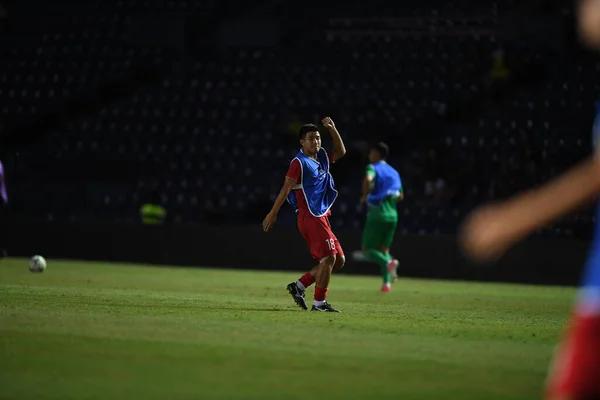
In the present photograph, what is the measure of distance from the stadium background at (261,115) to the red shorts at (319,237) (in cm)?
1162

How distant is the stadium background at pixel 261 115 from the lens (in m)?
27.7

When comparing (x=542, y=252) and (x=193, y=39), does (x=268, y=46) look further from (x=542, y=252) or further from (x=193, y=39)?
(x=542, y=252)

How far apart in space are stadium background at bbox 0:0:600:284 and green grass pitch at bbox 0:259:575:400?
990 centimetres

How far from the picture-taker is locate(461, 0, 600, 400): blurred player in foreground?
427cm

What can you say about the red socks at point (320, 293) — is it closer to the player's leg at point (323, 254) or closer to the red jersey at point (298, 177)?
the player's leg at point (323, 254)

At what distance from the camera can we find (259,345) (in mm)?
9453

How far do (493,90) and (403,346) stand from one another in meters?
21.1

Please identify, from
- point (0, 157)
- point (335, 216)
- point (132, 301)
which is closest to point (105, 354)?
point (132, 301)

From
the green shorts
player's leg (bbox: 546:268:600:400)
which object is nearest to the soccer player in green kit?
the green shorts

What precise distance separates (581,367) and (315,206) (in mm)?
9435

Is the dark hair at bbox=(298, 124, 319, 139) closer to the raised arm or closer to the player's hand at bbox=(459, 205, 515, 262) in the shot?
the raised arm

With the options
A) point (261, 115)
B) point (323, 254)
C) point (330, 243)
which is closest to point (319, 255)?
point (323, 254)

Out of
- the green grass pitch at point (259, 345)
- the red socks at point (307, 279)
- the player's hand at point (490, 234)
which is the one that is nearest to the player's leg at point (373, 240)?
the green grass pitch at point (259, 345)

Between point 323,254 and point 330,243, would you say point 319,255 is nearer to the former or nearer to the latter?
point 323,254
